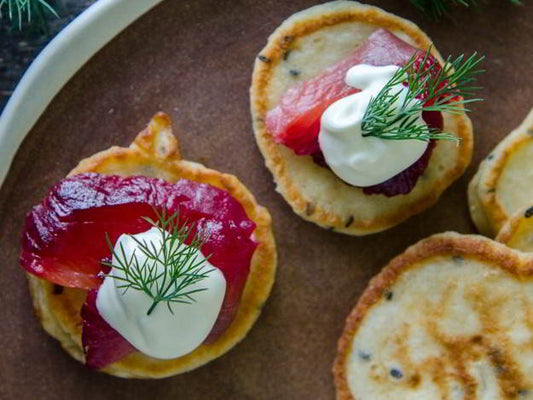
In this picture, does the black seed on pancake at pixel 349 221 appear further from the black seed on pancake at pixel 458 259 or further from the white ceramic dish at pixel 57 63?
the white ceramic dish at pixel 57 63

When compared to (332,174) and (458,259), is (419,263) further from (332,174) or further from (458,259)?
(332,174)

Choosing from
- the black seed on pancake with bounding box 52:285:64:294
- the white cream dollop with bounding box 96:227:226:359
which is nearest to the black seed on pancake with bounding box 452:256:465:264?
the white cream dollop with bounding box 96:227:226:359

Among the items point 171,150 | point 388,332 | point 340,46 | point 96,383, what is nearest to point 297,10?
point 340,46

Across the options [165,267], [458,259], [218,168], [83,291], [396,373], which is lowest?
[396,373]

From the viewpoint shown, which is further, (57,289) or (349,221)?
(349,221)

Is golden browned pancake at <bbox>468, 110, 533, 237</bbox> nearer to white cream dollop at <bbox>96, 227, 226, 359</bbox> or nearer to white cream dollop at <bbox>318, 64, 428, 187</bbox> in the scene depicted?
white cream dollop at <bbox>318, 64, 428, 187</bbox>

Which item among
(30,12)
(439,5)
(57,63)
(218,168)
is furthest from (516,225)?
(30,12)
